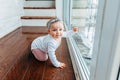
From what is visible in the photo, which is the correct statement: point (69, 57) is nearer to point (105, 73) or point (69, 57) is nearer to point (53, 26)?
point (53, 26)

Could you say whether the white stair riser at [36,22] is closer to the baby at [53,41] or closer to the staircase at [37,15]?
the staircase at [37,15]

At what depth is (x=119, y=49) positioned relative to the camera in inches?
16.1

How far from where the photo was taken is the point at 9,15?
9.09 ft

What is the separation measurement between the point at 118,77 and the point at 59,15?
117 inches

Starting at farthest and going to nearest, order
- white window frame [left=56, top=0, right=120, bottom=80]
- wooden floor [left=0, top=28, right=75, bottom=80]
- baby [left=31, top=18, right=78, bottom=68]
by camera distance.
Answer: baby [left=31, top=18, right=78, bottom=68] → wooden floor [left=0, top=28, right=75, bottom=80] → white window frame [left=56, top=0, right=120, bottom=80]

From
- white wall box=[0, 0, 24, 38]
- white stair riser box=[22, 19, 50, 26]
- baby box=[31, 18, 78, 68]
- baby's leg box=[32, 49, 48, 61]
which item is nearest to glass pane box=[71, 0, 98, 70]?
baby box=[31, 18, 78, 68]

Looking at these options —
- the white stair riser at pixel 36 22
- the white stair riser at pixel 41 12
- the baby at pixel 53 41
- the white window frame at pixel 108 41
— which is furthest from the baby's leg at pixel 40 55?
the white stair riser at pixel 41 12

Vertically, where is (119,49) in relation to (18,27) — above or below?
above

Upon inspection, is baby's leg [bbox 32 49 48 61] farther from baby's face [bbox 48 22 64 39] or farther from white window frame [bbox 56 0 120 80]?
white window frame [bbox 56 0 120 80]

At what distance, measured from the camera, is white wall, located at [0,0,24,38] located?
96.6 inches

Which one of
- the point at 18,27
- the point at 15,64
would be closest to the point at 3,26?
the point at 18,27

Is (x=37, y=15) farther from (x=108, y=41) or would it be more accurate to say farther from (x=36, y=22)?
(x=108, y=41)

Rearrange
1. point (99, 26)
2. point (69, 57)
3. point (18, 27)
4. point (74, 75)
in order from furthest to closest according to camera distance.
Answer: point (18, 27) → point (69, 57) → point (74, 75) → point (99, 26)

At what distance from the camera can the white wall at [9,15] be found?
8.05ft
